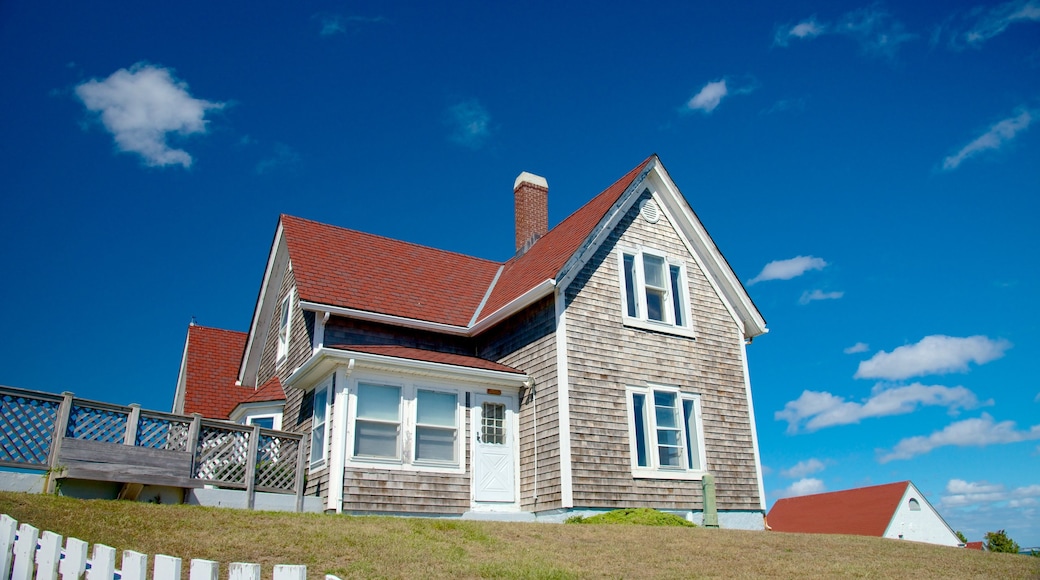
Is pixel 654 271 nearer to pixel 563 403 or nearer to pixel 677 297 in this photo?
pixel 677 297

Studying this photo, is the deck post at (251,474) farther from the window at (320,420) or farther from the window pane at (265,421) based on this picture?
the window pane at (265,421)

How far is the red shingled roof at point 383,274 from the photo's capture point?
18.2 meters

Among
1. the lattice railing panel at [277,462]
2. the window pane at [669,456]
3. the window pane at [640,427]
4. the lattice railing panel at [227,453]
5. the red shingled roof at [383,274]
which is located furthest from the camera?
the red shingled roof at [383,274]

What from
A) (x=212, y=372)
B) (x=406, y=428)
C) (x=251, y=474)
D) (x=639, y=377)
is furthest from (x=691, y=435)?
(x=212, y=372)

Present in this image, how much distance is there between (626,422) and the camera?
16.7 meters

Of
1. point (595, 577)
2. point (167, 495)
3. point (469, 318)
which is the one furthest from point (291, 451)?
point (595, 577)

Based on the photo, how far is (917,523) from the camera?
42.4 meters

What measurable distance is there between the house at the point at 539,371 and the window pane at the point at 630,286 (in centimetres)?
3

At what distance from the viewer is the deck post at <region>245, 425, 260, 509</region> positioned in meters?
14.2

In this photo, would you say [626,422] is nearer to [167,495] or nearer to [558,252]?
[558,252]

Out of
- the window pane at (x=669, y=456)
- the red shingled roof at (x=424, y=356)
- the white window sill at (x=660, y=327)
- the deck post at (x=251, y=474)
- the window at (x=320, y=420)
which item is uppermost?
the white window sill at (x=660, y=327)

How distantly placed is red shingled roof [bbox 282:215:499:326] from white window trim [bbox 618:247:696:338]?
13.2ft

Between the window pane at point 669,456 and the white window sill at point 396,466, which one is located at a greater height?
the window pane at point 669,456

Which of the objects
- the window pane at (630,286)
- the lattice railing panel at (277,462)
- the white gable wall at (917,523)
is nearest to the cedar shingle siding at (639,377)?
the window pane at (630,286)
